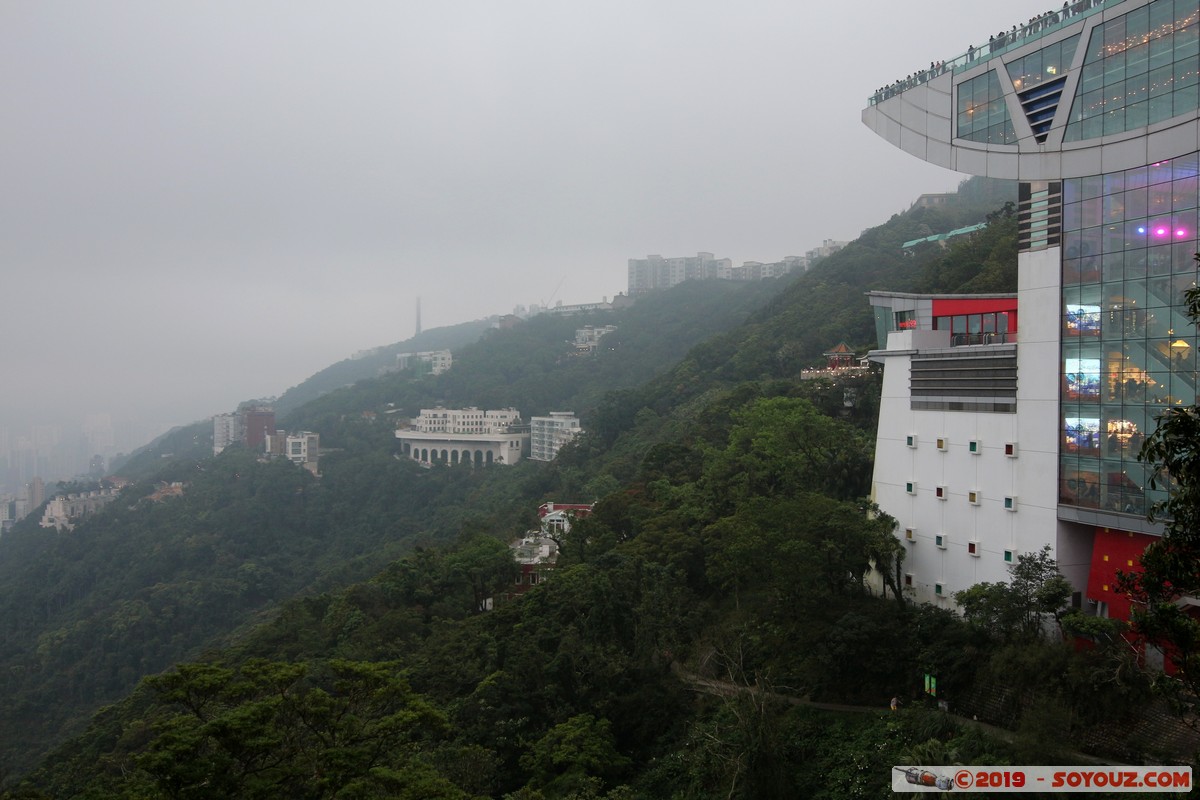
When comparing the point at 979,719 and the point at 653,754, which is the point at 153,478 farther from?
the point at 979,719

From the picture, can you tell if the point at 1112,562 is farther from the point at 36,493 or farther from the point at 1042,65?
the point at 36,493

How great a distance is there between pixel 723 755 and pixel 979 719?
4250 mm

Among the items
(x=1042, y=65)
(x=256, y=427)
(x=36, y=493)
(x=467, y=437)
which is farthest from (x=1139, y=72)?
(x=36, y=493)

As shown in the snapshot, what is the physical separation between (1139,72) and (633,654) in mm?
14062

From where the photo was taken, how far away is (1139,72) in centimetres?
1302

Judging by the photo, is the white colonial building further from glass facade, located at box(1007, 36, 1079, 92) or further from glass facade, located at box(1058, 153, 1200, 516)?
glass facade, located at box(1058, 153, 1200, 516)

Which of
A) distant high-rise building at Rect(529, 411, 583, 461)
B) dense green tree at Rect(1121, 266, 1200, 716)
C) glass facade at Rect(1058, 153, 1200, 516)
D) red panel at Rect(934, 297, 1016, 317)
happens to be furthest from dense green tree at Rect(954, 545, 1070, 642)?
distant high-rise building at Rect(529, 411, 583, 461)

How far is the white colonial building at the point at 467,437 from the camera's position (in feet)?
232

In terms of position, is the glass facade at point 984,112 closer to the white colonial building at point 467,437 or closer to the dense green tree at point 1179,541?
the dense green tree at point 1179,541

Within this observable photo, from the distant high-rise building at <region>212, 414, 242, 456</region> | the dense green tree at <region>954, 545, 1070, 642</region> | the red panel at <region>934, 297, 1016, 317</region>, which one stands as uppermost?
the red panel at <region>934, 297, 1016, 317</region>

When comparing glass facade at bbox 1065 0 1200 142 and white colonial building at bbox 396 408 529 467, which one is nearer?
glass facade at bbox 1065 0 1200 142

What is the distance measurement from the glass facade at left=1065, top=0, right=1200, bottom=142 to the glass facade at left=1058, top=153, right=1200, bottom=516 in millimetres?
872

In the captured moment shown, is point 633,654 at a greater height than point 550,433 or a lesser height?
lesser

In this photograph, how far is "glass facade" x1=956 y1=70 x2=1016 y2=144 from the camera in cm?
1514
